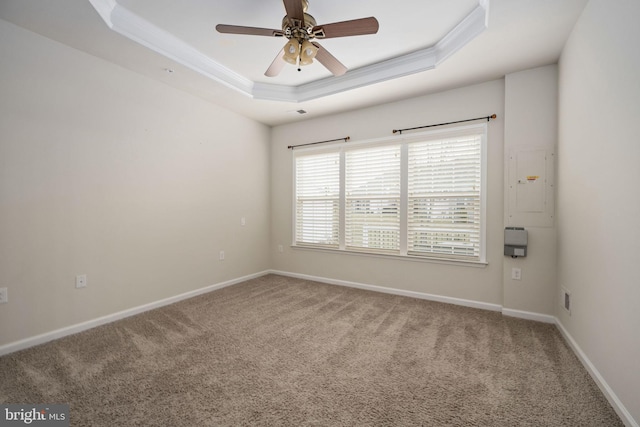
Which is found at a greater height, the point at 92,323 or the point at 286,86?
the point at 286,86

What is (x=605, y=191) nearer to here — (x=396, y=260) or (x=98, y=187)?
(x=396, y=260)

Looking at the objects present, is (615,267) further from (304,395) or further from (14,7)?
(14,7)

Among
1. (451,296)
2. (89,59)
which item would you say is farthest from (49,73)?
(451,296)

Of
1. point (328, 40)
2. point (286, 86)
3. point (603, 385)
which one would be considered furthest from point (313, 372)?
point (286, 86)

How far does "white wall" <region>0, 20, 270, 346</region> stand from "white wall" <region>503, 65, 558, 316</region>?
3.72m

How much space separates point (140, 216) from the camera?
3.21 meters

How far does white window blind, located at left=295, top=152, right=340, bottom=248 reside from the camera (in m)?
4.50

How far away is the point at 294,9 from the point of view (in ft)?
6.27

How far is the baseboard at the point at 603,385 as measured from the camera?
4.94 ft

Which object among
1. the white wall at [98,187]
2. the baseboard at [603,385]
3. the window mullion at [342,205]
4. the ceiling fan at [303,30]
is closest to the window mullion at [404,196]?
the window mullion at [342,205]

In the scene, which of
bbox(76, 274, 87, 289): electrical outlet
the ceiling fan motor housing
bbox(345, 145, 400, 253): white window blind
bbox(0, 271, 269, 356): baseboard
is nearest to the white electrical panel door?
bbox(345, 145, 400, 253): white window blind

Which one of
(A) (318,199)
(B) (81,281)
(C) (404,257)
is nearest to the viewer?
(B) (81,281)

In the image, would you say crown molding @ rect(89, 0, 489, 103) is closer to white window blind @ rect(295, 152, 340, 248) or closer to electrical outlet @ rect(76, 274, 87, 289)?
white window blind @ rect(295, 152, 340, 248)

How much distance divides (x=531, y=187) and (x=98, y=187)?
4.51 m
